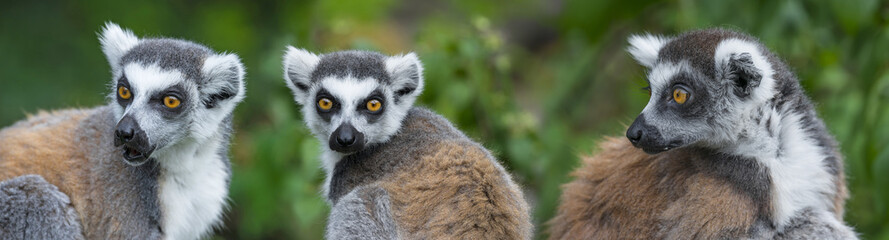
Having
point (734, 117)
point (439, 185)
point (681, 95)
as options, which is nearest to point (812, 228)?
point (734, 117)

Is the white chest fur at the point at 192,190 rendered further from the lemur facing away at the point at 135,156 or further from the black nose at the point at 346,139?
the black nose at the point at 346,139

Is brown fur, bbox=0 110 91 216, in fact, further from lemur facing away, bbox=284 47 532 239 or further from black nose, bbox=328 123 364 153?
black nose, bbox=328 123 364 153

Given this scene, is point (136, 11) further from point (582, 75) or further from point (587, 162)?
point (587, 162)

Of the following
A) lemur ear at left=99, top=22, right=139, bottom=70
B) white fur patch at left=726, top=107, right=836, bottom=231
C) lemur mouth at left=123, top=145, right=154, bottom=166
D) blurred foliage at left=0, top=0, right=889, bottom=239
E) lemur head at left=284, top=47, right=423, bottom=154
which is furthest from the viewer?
blurred foliage at left=0, top=0, right=889, bottom=239

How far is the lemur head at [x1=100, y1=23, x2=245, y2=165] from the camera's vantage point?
434cm

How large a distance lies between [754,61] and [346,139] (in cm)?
201

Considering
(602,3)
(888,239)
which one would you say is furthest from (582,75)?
(888,239)

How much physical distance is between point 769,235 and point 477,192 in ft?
4.64

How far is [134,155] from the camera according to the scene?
4344mm

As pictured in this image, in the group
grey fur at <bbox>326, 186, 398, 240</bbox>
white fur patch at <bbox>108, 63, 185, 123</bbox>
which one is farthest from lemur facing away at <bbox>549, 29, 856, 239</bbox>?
white fur patch at <bbox>108, 63, 185, 123</bbox>

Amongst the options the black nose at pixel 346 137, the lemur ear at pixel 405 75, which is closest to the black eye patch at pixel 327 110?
the black nose at pixel 346 137

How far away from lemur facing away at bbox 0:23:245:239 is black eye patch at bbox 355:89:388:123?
0.68 meters

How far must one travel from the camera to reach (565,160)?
22.6ft

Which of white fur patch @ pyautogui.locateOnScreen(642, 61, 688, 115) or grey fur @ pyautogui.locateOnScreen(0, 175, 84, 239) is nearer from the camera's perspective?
white fur patch @ pyautogui.locateOnScreen(642, 61, 688, 115)
